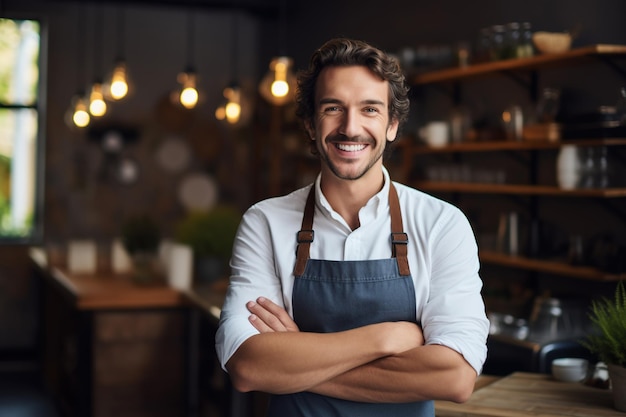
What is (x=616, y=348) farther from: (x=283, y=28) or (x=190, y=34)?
(x=190, y=34)

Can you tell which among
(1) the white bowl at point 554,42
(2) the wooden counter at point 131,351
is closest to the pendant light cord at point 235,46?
(2) the wooden counter at point 131,351

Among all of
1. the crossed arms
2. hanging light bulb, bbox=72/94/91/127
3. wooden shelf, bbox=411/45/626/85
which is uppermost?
wooden shelf, bbox=411/45/626/85

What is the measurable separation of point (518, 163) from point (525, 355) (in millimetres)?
1784

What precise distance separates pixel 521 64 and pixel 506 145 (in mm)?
461

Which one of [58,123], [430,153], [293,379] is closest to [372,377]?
[293,379]

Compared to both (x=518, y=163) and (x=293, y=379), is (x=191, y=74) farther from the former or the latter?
(x=293, y=379)

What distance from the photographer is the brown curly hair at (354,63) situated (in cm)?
191

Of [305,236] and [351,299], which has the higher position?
[305,236]

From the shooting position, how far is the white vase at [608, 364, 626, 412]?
92.0 inches

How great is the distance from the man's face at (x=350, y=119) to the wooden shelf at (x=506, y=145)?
249cm

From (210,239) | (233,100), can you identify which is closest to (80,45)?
(233,100)

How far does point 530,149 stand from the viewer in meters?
4.92

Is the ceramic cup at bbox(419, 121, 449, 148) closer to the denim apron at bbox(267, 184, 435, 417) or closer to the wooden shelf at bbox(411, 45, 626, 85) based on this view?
the wooden shelf at bbox(411, 45, 626, 85)

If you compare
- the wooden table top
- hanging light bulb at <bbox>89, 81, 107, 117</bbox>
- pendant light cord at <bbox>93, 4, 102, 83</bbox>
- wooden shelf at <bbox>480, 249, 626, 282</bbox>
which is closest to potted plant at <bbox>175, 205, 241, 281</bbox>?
the wooden table top
